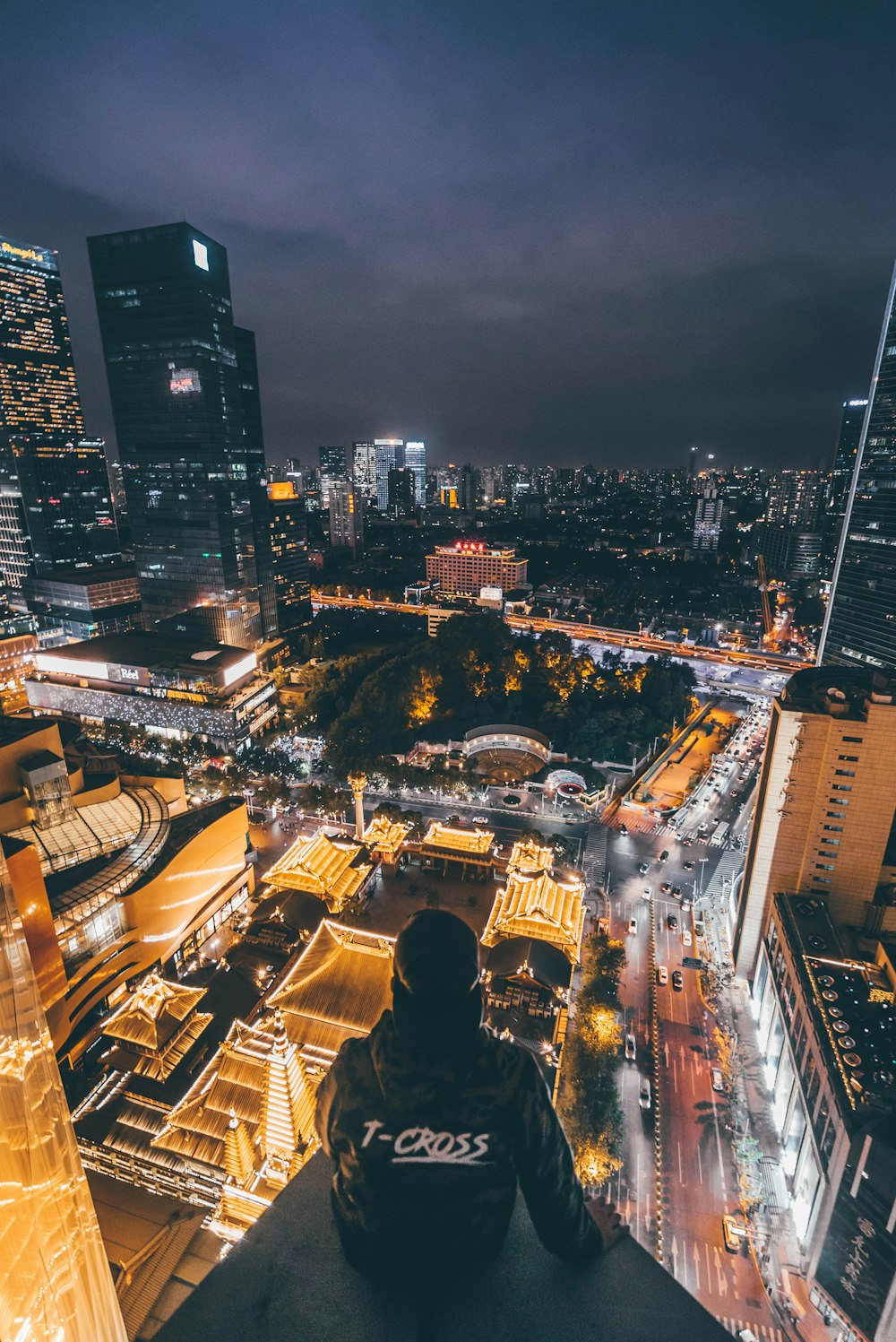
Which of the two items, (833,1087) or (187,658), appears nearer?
(833,1087)

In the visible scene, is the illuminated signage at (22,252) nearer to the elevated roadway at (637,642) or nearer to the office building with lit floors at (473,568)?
the elevated roadway at (637,642)

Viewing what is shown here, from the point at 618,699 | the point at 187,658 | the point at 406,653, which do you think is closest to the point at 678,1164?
the point at 618,699

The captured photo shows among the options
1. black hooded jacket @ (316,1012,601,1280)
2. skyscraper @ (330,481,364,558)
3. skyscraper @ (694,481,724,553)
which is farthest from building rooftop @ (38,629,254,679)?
skyscraper @ (694,481,724,553)

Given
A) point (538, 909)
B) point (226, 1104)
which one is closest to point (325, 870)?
point (538, 909)

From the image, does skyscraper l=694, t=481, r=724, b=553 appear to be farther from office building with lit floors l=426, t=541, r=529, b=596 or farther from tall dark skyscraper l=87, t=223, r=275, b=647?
tall dark skyscraper l=87, t=223, r=275, b=647

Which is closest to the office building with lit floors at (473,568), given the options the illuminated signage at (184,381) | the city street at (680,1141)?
the illuminated signage at (184,381)

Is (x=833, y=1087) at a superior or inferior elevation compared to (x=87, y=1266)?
inferior

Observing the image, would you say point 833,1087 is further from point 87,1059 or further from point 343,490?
point 343,490
